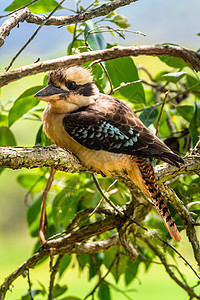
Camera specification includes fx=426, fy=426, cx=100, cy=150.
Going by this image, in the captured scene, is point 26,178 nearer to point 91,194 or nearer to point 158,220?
point 91,194

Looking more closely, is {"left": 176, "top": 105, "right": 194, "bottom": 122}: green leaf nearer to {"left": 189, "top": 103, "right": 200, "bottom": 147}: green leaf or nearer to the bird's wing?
{"left": 189, "top": 103, "right": 200, "bottom": 147}: green leaf

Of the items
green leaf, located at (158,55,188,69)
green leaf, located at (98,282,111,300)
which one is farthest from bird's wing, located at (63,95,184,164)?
green leaf, located at (98,282,111,300)

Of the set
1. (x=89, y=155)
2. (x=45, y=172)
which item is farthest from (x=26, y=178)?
(x=89, y=155)

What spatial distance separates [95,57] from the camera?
48.1 inches

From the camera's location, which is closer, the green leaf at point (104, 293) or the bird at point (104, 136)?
the bird at point (104, 136)

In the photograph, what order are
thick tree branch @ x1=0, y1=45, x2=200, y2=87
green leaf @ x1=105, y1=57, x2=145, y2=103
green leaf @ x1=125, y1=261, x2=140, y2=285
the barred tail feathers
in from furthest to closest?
green leaf @ x1=125, y1=261, x2=140, y2=285
green leaf @ x1=105, y1=57, x2=145, y2=103
the barred tail feathers
thick tree branch @ x1=0, y1=45, x2=200, y2=87

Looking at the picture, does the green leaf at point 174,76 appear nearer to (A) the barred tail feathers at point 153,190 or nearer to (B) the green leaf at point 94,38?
(B) the green leaf at point 94,38

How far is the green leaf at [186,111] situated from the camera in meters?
1.80

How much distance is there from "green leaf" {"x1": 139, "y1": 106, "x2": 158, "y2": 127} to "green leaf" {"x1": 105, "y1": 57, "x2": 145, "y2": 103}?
10 centimetres

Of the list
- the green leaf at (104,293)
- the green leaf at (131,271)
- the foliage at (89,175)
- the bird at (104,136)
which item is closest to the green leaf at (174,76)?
the foliage at (89,175)

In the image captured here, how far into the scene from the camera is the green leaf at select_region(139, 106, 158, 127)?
5.27 feet

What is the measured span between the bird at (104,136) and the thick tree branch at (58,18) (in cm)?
18

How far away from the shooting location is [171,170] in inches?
56.6

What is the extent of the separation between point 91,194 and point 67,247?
13.3 inches
